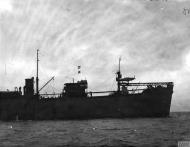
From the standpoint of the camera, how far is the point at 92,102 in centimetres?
5416

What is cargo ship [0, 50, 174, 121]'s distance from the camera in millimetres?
53906

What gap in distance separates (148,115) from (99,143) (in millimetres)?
32405

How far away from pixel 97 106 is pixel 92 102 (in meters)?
1.14

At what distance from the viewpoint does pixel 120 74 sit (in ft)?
186

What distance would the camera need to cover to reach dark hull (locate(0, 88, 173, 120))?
53.8 m

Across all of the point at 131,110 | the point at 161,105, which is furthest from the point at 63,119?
the point at 161,105

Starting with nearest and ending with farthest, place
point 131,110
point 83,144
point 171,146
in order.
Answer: point 171,146 < point 83,144 < point 131,110

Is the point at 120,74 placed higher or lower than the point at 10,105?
higher

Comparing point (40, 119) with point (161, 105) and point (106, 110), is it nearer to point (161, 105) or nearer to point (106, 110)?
point (106, 110)

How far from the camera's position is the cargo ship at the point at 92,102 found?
53.9m

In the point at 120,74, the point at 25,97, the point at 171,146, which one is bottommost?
the point at 171,146

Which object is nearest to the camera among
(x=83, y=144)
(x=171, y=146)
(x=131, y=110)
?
(x=171, y=146)

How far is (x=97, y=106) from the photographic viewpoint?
54.5m

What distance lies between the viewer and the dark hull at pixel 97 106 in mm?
Result: 53847
